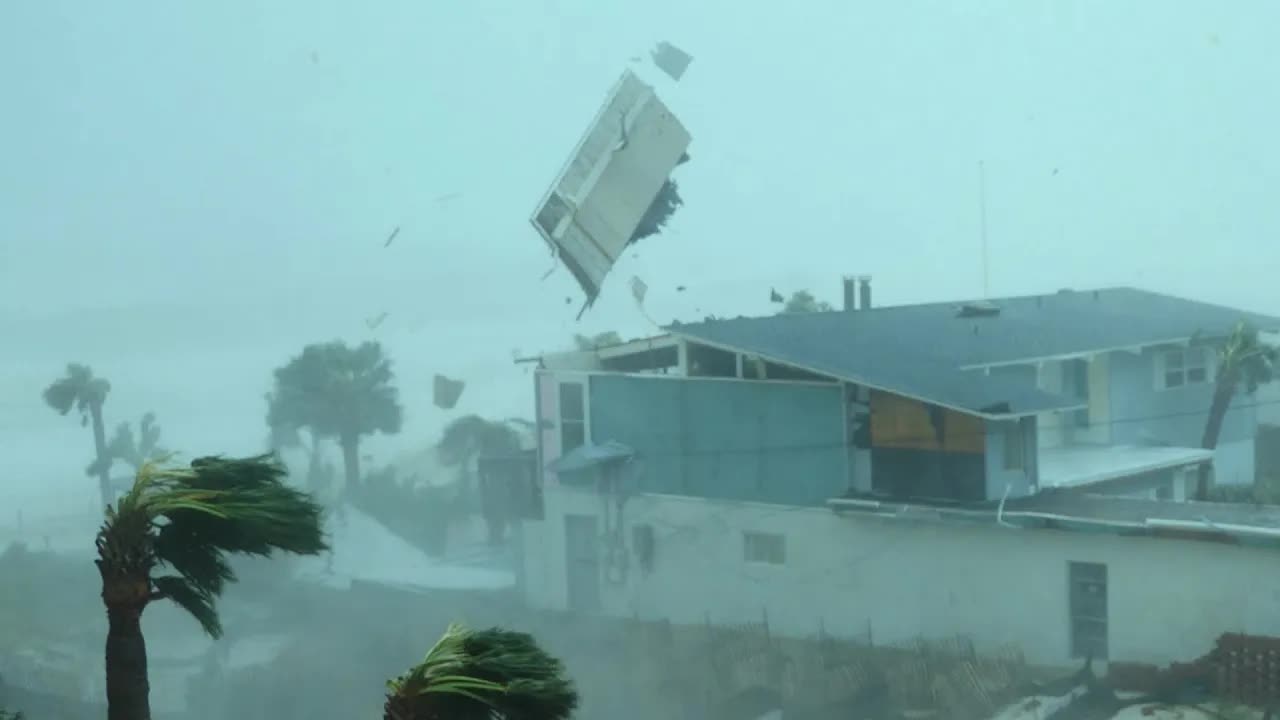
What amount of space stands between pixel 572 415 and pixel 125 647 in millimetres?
16653

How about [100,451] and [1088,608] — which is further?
[100,451]

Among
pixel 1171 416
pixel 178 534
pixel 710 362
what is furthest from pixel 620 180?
pixel 178 534

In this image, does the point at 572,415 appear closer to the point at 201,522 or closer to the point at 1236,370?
the point at 1236,370

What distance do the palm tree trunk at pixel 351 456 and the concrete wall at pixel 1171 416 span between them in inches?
537

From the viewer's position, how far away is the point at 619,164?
18.0 m

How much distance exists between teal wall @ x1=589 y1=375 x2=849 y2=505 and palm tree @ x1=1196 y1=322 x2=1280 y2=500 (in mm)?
9039

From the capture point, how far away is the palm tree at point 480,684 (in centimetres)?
295

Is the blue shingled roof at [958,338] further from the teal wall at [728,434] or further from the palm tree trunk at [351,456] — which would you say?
the palm tree trunk at [351,456]

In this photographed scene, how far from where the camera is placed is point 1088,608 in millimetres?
15062

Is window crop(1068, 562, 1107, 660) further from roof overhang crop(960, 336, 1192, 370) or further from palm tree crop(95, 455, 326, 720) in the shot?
palm tree crop(95, 455, 326, 720)

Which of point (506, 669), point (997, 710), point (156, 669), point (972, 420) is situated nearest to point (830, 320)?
point (972, 420)

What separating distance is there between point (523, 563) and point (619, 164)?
6.19 meters

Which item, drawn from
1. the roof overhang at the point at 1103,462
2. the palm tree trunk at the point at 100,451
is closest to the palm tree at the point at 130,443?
the palm tree trunk at the point at 100,451

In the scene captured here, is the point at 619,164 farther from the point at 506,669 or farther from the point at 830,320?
the point at 506,669
